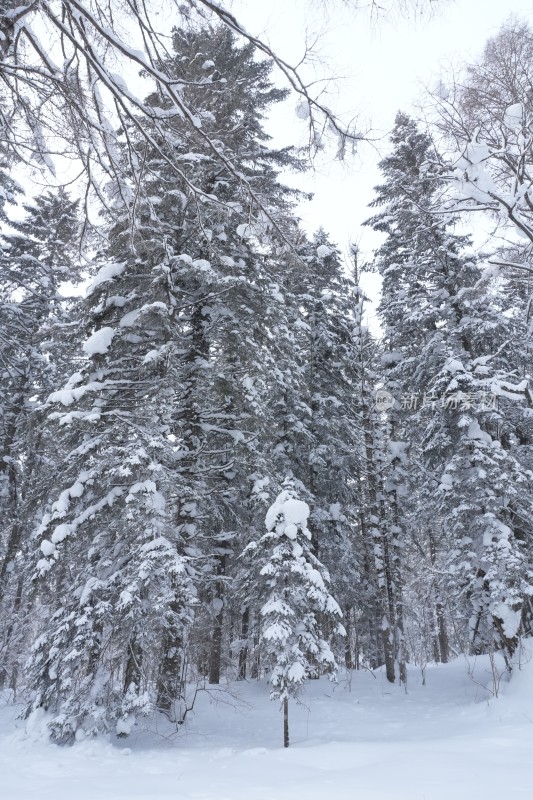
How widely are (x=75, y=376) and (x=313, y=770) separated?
685cm

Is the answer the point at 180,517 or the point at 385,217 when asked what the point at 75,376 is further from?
the point at 385,217

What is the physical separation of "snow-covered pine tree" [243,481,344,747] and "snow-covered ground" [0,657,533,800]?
0.92 meters

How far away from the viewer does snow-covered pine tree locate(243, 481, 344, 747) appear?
276 inches

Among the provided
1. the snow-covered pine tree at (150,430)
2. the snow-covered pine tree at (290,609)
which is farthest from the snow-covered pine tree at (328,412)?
the snow-covered pine tree at (290,609)

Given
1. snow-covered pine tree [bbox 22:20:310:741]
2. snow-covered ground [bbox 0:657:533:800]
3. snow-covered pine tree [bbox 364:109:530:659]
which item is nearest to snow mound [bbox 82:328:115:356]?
snow-covered pine tree [bbox 22:20:310:741]

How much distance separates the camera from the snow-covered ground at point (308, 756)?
401 centimetres

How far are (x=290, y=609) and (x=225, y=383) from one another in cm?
467

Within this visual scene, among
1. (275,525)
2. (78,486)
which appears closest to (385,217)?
(275,525)

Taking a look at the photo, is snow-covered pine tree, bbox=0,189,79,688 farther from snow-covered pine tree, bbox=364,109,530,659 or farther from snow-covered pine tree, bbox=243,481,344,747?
snow-covered pine tree, bbox=364,109,530,659

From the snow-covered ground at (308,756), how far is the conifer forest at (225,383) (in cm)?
70

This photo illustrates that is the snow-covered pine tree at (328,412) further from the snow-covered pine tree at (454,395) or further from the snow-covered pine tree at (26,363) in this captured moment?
the snow-covered pine tree at (26,363)

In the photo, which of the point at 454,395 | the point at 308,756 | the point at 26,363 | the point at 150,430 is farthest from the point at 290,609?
the point at 26,363

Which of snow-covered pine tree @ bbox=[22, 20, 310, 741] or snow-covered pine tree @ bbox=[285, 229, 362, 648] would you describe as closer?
snow-covered pine tree @ bbox=[22, 20, 310, 741]

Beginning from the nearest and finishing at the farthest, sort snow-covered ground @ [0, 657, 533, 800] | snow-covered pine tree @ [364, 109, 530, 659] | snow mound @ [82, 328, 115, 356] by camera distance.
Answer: snow-covered ground @ [0, 657, 533, 800], snow mound @ [82, 328, 115, 356], snow-covered pine tree @ [364, 109, 530, 659]
